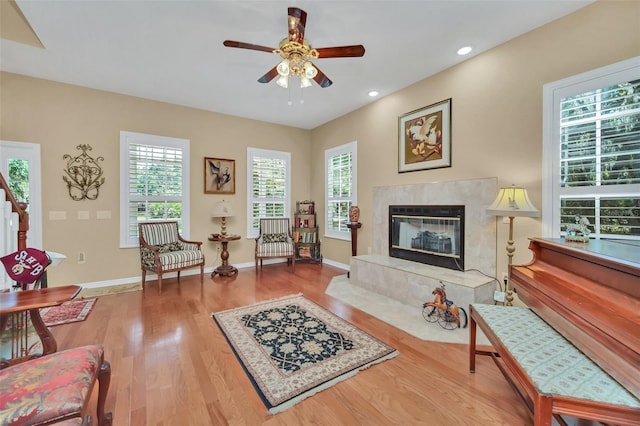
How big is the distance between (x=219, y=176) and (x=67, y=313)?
290 centimetres

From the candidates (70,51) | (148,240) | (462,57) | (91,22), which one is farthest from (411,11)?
(148,240)

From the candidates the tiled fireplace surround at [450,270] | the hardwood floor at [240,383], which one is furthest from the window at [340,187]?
the hardwood floor at [240,383]

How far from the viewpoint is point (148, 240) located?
13.4ft

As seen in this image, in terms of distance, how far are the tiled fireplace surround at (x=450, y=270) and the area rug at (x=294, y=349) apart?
3.29 ft

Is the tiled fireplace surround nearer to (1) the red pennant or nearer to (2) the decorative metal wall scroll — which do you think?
(1) the red pennant

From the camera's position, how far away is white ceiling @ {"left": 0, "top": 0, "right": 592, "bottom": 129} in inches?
90.7

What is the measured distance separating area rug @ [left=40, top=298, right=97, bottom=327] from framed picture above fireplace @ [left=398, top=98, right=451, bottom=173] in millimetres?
4521

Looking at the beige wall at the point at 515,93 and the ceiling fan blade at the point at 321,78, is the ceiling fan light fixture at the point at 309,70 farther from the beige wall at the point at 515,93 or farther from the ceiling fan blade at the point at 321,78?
the beige wall at the point at 515,93

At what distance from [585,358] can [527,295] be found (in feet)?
1.71

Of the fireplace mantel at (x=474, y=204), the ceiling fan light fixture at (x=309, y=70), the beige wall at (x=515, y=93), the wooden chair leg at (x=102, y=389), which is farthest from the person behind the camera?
the fireplace mantel at (x=474, y=204)

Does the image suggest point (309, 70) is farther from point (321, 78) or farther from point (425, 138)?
point (425, 138)

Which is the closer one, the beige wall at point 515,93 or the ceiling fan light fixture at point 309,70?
the beige wall at point 515,93

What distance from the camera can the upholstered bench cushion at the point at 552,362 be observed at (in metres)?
1.02

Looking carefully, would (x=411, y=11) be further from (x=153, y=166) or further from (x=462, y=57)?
(x=153, y=166)
